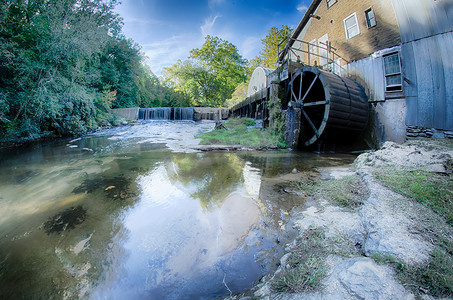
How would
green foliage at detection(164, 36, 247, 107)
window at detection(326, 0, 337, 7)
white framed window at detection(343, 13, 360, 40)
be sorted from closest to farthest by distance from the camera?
white framed window at detection(343, 13, 360, 40), window at detection(326, 0, 337, 7), green foliage at detection(164, 36, 247, 107)

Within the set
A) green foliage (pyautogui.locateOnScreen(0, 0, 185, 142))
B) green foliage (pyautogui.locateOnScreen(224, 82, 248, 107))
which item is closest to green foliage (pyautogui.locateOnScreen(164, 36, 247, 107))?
green foliage (pyautogui.locateOnScreen(224, 82, 248, 107))

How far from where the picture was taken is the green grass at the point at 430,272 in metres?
1.05

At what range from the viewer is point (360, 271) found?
128 centimetres

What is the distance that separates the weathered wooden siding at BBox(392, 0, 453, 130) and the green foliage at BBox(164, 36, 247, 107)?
2286cm

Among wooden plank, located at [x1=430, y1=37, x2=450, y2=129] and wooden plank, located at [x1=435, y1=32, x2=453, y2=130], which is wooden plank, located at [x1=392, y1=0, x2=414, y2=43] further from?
wooden plank, located at [x1=435, y1=32, x2=453, y2=130]

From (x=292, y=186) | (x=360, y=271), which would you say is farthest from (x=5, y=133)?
(x=360, y=271)

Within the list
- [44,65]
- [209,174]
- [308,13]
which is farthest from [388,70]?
[44,65]

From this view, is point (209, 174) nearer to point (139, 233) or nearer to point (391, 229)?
point (139, 233)

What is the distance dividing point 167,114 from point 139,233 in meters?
20.3

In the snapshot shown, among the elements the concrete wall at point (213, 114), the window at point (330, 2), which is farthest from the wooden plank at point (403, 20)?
the concrete wall at point (213, 114)

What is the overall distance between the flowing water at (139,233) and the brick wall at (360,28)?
311 inches

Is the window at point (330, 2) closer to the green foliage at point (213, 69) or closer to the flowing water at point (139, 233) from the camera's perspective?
the flowing water at point (139, 233)

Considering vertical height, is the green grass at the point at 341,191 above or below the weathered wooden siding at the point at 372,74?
below

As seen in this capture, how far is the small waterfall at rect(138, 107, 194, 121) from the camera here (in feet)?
69.7
